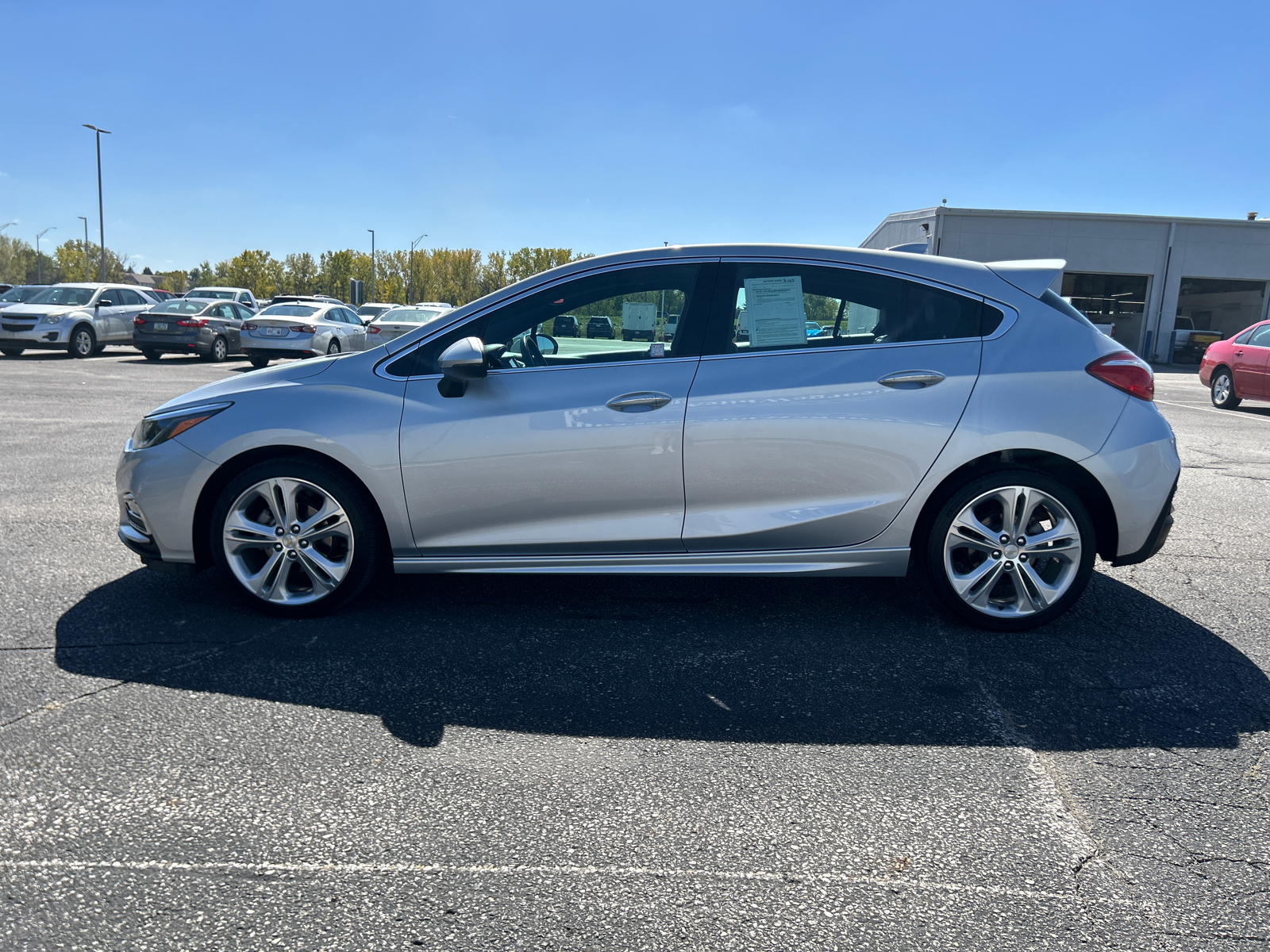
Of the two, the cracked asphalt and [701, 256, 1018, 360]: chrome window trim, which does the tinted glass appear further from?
[701, 256, 1018, 360]: chrome window trim

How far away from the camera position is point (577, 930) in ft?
6.99

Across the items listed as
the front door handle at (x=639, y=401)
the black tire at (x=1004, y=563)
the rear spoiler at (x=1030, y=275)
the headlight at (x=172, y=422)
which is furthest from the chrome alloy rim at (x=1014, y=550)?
the headlight at (x=172, y=422)

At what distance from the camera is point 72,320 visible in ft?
72.8

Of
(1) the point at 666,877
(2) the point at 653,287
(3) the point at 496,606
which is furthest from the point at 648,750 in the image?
(2) the point at 653,287

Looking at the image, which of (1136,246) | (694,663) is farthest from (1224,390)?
(1136,246)

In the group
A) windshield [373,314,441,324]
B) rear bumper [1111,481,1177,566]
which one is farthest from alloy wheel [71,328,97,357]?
rear bumper [1111,481,1177,566]

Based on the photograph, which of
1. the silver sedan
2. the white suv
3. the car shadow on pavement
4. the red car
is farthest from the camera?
the white suv

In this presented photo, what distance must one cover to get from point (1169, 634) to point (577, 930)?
10.7 feet

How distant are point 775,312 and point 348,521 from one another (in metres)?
2.08

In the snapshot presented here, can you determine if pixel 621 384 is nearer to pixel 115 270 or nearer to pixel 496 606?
pixel 496 606

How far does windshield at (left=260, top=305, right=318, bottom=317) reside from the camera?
70.0ft

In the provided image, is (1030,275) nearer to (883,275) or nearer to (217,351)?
(883,275)

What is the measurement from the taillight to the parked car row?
1884cm

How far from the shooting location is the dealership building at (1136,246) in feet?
130
